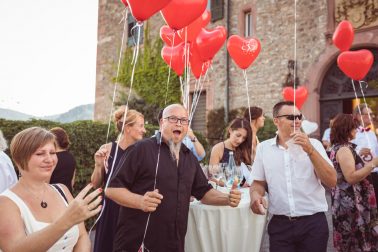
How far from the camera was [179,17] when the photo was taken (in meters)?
3.45

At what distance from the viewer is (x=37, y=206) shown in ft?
5.67

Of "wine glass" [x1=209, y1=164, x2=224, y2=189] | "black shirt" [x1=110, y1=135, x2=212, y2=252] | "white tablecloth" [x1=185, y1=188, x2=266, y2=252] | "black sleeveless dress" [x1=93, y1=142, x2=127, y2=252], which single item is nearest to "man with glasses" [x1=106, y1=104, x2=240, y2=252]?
"black shirt" [x1=110, y1=135, x2=212, y2=252]

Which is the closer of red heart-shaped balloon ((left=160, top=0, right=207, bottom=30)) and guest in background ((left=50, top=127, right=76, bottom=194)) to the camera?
red heart-shaped balloon ((left=160, top=0, right=207, bottom=30))

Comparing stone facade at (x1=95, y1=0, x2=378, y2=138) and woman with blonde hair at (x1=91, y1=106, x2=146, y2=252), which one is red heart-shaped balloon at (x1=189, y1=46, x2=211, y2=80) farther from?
stone facade at (x1=95, y1=0, x2=378, y2=138)

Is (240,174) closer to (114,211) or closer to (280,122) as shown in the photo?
(280,122)

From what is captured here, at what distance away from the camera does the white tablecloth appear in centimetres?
264

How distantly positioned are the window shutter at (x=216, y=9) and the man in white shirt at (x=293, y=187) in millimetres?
9343

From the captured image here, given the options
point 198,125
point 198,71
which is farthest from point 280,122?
point 198,125

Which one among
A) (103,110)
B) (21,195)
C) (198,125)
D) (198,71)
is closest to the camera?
(21,195)

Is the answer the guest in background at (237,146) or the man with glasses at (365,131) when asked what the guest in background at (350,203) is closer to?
the guest in background at (237,146)

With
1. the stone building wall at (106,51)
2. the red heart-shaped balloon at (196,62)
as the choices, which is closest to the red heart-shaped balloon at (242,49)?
the red heart-shaped balloon at (196,62)

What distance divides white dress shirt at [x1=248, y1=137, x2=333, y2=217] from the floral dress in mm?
829

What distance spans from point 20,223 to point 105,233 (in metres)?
1.49

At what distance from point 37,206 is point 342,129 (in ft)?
8.65
